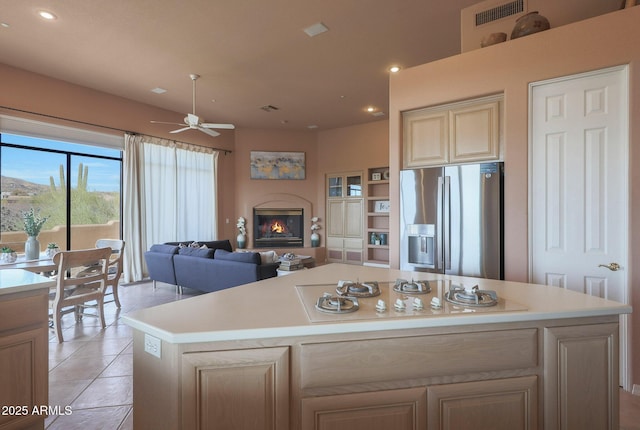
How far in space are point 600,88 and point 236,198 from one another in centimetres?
682

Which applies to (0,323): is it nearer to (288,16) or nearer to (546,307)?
(546,307)

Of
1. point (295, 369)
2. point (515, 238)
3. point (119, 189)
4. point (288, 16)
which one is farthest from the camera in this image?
point (119, 189)

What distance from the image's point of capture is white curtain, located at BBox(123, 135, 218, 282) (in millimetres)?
5590

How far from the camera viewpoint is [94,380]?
2.39 m

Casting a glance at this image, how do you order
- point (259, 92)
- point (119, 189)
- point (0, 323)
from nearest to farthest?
point (0, 323)
point (259, 92)
point (119, 189)

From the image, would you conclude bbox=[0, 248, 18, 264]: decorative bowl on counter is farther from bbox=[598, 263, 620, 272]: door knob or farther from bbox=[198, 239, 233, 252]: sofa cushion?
bbox=[598, 263, 620, 272]: door knob

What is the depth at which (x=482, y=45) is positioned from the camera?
9.18ft

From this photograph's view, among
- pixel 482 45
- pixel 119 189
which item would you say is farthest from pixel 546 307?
pixel 119 189

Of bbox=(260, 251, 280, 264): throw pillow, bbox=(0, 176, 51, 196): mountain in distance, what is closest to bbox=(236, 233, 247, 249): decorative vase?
bbox=(260, 251, 280, 264): throw pillow

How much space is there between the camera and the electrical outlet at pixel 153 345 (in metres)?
1.15

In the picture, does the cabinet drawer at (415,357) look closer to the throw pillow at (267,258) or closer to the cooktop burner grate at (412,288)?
the cooktop burner grate at (412,288)

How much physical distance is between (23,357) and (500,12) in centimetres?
431

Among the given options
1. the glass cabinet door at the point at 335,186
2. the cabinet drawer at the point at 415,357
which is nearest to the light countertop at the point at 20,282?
the cabinet drawer at the point at 415,357

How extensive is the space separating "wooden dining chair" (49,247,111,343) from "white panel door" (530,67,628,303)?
13.5ft
